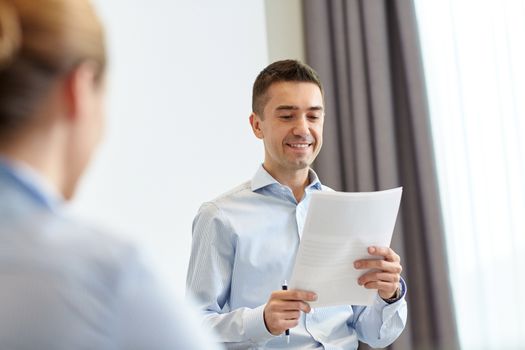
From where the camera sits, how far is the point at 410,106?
3938 millimetres

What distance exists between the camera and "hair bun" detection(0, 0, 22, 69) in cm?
76

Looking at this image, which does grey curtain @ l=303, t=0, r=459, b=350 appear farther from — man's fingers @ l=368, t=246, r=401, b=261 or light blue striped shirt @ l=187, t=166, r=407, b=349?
man's fingers @ l=368, t=246, r=401, b=261

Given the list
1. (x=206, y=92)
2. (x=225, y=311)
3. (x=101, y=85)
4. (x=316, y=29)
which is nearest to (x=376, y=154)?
(x=316, y=29)

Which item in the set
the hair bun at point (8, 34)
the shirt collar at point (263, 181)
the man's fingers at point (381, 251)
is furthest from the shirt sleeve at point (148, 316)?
the shirt collar at point (263, 181)

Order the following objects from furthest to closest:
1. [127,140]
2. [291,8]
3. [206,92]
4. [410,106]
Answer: [291,8] → [410,106] → [206,92] → [127,140]

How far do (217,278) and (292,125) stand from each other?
0.52m

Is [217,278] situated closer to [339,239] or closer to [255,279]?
[255,279]

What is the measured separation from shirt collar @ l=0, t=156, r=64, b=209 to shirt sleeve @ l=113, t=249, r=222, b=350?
0.10 meters

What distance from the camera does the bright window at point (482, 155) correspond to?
368 cm

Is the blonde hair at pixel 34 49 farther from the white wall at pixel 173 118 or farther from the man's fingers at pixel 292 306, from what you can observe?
the white wall at pixel 173 118

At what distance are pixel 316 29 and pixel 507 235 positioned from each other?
135cm

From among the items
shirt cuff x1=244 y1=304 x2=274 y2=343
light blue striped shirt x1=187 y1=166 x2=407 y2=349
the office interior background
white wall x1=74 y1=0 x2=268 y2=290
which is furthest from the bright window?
shirt cuff x1=244 y1=304 x2=274 y2=343

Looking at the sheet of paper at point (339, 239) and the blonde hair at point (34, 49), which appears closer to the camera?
the blonde hair at point (34, 49)

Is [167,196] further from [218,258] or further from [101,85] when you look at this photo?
[101,85]
